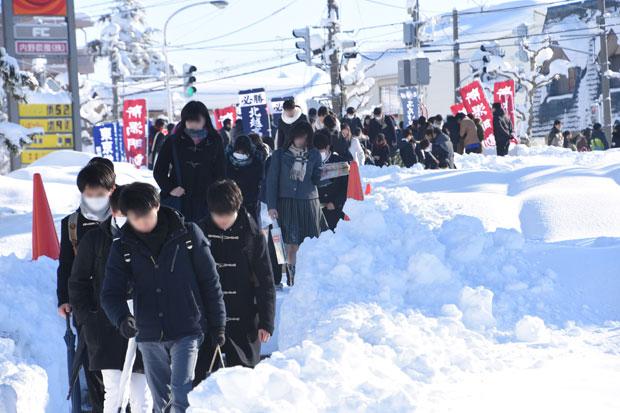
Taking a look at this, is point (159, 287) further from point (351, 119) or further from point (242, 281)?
point (351, 119)

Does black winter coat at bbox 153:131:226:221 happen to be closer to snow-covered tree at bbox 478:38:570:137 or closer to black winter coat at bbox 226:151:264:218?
black winter coat at bbox 226:151:264:218

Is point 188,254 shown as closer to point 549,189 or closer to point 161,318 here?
point 161,318

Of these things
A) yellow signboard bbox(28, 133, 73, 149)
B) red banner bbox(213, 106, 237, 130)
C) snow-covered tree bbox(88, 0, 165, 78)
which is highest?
snow-covered tree bbox(88, 0, 165, 78)

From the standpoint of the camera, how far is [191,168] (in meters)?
7.71

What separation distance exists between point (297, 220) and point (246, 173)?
679 millimetres

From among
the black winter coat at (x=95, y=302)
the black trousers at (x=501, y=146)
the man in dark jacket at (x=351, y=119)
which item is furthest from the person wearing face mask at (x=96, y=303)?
the black trousers at (x=501, y=146)

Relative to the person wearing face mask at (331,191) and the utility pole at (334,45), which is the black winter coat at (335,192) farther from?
the utility pole at (334,45)

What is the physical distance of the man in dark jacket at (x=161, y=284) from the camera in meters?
4.36

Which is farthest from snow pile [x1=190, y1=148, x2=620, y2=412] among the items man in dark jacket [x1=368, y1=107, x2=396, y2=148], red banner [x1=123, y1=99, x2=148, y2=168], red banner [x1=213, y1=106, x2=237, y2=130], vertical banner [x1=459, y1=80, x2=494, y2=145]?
red banner [x1=123, y1=99, x2=148, y2=168]

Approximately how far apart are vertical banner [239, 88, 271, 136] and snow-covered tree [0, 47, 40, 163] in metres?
10.7

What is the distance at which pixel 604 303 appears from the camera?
319 inches

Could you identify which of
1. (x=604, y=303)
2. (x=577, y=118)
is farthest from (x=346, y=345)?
(x=577, y=118)

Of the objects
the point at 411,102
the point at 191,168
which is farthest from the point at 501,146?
the point at 191,168

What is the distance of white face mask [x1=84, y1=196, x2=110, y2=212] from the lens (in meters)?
5.12
